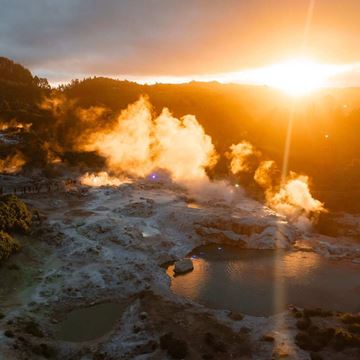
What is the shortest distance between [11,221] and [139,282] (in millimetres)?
15992

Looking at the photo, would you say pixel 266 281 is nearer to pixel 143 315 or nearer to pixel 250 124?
pixel 143 315

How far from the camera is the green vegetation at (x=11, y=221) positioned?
4231cm

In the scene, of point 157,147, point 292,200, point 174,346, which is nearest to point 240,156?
point 157,147

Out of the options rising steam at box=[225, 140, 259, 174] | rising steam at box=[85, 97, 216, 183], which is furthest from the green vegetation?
rising steam at box=[225, 140, 259, 174]

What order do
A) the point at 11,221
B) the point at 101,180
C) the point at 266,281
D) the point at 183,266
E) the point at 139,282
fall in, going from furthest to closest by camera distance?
the point at 101,180
the point at 11,221
the point at 183,266
the point at 266,281
the point at 139,282

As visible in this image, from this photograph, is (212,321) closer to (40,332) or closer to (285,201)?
(40,332)

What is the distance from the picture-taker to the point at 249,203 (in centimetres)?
6638

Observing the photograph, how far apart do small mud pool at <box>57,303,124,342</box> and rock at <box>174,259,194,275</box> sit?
28.6 feet

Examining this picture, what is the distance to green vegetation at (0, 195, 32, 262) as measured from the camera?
42.3m

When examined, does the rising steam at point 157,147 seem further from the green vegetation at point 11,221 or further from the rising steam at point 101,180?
the green vegetation at point 11,221

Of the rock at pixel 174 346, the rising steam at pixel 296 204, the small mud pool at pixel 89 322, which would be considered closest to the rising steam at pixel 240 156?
the rising steam at pixel 296 204

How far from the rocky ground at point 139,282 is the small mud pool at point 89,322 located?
1.56ft

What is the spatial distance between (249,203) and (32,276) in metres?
35.7

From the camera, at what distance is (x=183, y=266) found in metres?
44.8
